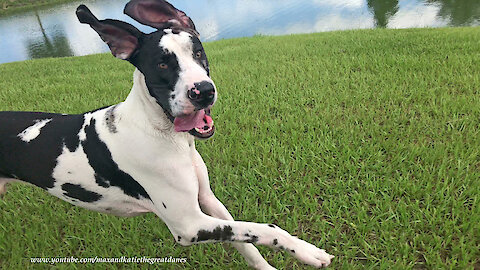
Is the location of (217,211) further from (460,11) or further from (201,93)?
(460,11)

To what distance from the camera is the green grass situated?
248cm

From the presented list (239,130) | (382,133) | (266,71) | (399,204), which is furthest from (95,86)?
(399,204)

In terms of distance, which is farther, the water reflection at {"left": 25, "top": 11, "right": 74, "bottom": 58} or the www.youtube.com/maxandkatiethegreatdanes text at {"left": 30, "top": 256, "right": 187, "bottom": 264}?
the water reflection at {"left": 25, "top": 11, "right": 74, "bottom": 58}

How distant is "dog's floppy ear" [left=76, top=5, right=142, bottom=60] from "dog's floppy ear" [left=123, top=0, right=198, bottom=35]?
0.66ft

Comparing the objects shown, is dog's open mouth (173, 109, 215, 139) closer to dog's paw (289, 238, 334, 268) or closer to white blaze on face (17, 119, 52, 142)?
dog's paw (289, 238, 334, 268)

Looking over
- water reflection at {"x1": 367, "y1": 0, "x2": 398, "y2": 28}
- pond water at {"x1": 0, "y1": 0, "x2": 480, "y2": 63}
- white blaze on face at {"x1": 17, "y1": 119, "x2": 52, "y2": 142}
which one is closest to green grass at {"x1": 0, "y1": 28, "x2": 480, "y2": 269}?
white blaze on face at {"x1": 17, "y1": 119, "x2": 52, "y2": 142}

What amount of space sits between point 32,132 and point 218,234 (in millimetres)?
1698

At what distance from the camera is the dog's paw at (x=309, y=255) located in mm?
2068

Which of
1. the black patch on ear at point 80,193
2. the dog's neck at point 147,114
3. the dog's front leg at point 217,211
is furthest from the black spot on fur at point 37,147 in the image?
the dog's front leg at point 217,211

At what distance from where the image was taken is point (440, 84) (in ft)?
15.6

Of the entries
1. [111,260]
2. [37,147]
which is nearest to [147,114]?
[37,147]

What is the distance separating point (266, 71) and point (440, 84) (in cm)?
322

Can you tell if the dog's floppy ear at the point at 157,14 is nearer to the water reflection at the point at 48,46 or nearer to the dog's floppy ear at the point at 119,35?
the dog's floppy ear at the point at 119,35

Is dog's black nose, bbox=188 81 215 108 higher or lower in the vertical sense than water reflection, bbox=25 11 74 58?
lower
